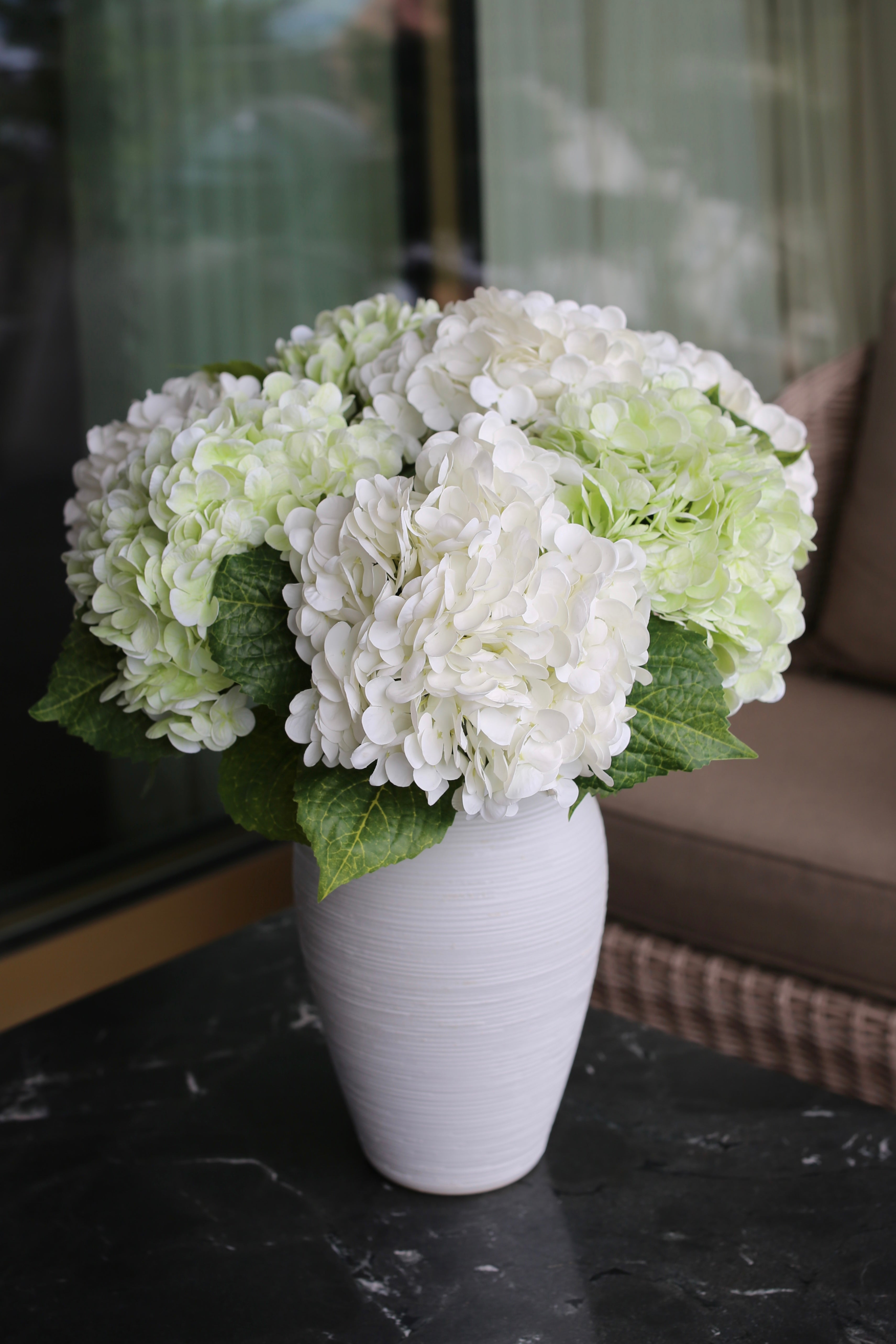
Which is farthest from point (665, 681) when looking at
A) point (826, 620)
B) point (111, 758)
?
point (111, 758)

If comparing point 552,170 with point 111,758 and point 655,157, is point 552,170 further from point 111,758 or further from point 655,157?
point 111,758

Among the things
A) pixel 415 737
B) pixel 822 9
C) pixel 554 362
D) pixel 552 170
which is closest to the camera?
pixel 415 737

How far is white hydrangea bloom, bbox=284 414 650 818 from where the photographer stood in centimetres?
55

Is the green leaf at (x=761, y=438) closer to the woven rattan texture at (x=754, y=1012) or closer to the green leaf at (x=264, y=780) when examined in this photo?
the green leaf at (x=264, y=780)

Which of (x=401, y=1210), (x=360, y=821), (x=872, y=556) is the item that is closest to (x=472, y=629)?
(x=360, y=821)

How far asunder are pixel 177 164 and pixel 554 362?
147cm

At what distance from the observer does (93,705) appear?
2.46 ft

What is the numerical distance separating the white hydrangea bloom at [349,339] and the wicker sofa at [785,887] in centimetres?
66

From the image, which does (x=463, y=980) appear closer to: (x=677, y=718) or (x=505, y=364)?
(x=677, y=718)

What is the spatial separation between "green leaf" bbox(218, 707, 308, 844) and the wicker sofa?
0.65 m

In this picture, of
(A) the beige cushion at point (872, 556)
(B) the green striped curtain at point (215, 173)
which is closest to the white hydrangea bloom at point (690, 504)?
(A) the beige cushion at point (872, 556)

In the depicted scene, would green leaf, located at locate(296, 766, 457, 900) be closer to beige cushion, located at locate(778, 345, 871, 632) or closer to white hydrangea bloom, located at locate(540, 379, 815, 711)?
white hydrangea bloom, located at locate(540, 379, 815, 711)

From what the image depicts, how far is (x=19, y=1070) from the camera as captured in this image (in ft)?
3.05

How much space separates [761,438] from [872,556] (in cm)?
87
